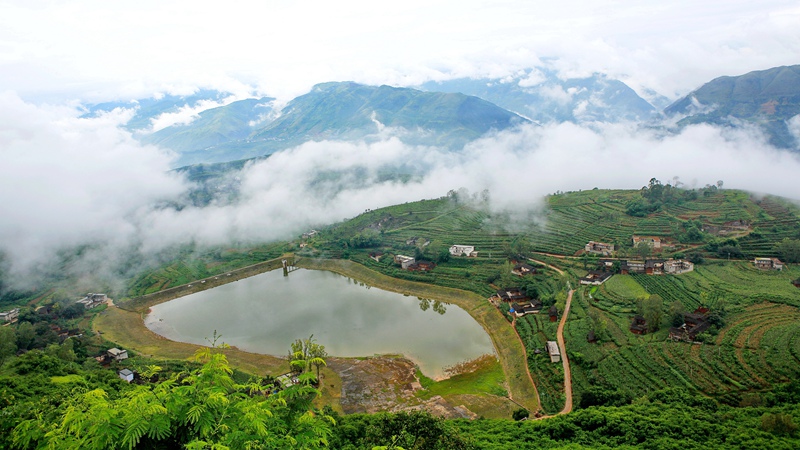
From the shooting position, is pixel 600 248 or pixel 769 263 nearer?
pixel 769 263

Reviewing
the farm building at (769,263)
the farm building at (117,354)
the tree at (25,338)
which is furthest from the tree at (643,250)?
the tree at (25,338)

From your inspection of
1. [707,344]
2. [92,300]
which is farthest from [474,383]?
[92,300]

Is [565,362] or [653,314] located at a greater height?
[653,314]

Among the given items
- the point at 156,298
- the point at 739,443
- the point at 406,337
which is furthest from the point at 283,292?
the point at 739,443

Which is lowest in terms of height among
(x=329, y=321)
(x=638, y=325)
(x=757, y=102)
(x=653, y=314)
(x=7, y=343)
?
(x=329, y=321)

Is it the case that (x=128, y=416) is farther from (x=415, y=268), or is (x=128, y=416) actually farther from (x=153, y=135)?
(x=153, y=135)

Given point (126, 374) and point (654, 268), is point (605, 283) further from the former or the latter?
point (126, 374)
